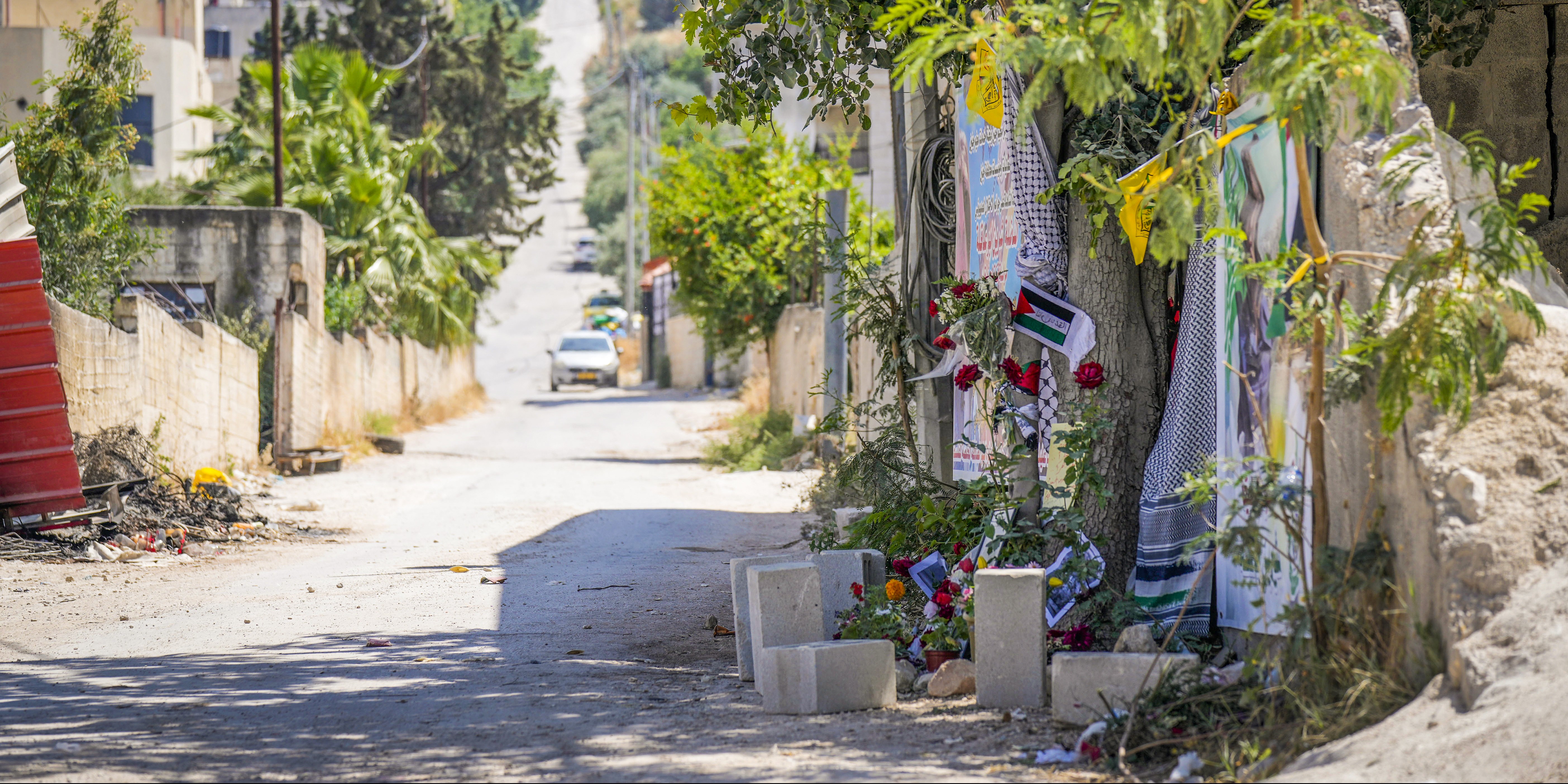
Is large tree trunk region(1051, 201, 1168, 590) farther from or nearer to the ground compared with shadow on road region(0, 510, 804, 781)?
farther from the ground

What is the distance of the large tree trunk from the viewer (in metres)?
5.82

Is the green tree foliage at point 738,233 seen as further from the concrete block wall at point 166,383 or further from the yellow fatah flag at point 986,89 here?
the yellow fatah flag at point 986,89

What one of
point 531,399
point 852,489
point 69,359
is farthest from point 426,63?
point 852,489

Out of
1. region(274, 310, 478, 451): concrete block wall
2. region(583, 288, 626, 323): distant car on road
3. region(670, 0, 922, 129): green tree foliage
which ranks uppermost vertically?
region(583, 288, 626, 323): distant car on road

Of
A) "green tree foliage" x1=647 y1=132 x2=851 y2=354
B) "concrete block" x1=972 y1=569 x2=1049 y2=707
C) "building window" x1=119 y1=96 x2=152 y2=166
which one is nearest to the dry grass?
"green tree foliage" x1=647 y1=132 x2=851 y2=354

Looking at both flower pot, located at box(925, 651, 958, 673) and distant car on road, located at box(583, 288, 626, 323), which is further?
distant car on road, located at box(583, 288, 626, 323)

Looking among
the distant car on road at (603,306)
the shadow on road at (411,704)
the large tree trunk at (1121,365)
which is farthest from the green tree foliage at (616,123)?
the large tree trunk at (1121,365)

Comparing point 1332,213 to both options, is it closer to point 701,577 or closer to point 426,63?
point 701,577

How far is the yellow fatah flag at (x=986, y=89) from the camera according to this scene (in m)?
6.12

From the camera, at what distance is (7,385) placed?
939 cm

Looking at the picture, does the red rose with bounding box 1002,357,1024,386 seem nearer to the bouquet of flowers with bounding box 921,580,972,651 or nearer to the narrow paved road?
the bouquet of flowers with bounding box 921,580,972,651

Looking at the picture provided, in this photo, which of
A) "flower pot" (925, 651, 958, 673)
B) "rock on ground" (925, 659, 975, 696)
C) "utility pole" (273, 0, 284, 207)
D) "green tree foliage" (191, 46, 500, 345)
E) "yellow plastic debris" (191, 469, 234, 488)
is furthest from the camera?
"green tree foliage" (191, 46, 500, 345)

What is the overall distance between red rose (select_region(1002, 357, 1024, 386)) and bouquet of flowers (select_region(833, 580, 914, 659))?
111cm

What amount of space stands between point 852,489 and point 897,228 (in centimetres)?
214
